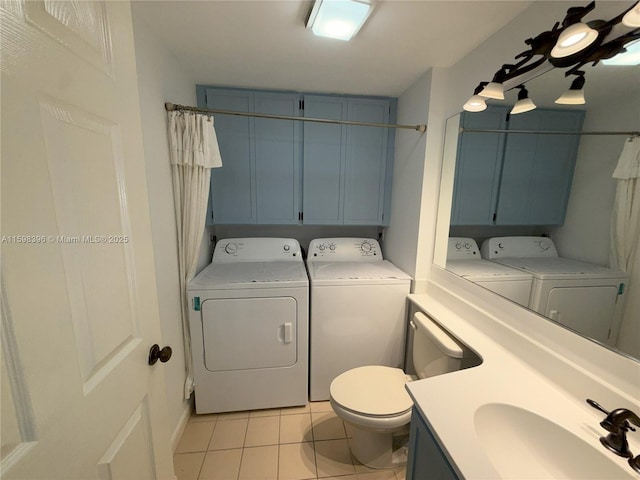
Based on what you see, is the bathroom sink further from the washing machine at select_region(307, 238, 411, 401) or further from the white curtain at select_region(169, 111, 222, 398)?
the white curtain at select_region(169, 111, 222, 398)

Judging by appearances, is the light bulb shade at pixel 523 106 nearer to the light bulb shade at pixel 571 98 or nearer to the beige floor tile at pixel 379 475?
the light bulb shade at pixel 571 98

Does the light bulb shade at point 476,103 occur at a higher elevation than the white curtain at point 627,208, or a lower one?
higher

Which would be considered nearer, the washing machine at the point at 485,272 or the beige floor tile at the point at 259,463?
the washing machine at the point at 485,272

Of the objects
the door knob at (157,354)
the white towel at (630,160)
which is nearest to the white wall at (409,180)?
the white towel at (630,160)

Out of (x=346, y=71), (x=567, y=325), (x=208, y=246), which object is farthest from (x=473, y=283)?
(x=208, y=246)

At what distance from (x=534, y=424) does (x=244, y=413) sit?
1.86m

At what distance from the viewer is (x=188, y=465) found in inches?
61.6

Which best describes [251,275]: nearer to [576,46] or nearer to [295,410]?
[295,410]

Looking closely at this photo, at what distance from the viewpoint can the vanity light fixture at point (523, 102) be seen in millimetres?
1229

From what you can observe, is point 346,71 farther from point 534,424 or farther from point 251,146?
point 534,424

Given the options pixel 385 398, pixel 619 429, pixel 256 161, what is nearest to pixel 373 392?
pixel 385 398

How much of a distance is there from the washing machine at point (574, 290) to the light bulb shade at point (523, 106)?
646mm

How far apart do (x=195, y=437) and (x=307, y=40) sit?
→ 2.67 m

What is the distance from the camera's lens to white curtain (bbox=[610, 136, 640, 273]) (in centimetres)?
86
